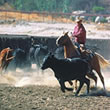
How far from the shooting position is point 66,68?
11.7 metres

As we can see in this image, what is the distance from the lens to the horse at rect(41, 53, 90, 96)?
11.5 m

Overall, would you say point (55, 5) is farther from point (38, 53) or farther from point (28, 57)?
point (38, 53)

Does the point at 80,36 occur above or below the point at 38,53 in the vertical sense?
above

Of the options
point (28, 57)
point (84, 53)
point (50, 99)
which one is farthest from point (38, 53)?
point (50, 99)

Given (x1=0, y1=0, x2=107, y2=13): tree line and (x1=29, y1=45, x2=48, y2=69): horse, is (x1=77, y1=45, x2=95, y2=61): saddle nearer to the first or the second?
(x1=29, y1=45, x2=48, y2=69): horse

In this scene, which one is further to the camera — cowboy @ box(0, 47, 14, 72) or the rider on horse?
cowboy @ box(0, 47, 14, 72)

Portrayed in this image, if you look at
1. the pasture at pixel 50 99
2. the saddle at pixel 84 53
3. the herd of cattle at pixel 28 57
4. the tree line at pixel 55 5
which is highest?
the tree line at pixel 55 5

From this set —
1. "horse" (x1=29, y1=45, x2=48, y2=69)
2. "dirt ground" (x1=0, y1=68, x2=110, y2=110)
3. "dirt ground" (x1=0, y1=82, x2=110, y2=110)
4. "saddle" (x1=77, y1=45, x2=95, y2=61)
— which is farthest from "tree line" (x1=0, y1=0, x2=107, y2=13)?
"dirt ground" (x1=0, y1=82, x2=110, y2=110)

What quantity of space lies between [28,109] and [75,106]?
4.44ft

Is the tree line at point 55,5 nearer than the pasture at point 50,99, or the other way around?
the pasture at point 50,99

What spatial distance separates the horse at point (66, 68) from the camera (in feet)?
37.8

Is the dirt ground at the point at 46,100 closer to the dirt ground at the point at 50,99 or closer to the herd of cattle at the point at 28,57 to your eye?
the dirt ground at the point at 50,99

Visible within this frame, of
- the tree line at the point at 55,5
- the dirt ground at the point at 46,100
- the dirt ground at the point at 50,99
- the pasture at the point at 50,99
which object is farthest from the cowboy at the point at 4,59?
the tree line at the point at 55,5

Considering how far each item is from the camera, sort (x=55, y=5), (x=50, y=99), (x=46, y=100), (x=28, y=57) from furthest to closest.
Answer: (x=55, y=5) → (x=28, y=57) → (x=50, y=99) → (x=46, y=100)
